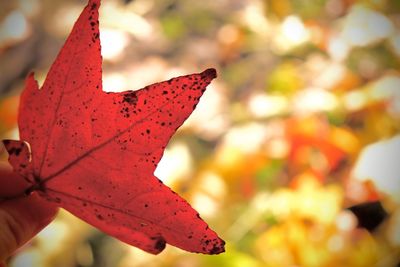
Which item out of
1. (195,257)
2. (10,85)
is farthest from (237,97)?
(10,85)

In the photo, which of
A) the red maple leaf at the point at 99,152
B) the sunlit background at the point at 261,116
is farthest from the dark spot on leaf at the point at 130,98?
the sunlit background at the point at 261,116

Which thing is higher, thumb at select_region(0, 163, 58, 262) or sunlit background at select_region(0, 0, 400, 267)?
sunlit background at select_region(0, 0, 400, 267)

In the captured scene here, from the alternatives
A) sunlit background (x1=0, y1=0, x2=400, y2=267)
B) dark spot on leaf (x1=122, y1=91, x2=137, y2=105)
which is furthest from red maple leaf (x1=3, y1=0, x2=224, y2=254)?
sunlit background (x1=0, y1=0, x2=400, y2=267)

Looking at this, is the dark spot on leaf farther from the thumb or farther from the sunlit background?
the sunlit background

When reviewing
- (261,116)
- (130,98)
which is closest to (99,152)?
(130,98)

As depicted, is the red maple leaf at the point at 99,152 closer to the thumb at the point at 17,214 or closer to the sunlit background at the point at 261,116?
the thumb at the point at 17,214

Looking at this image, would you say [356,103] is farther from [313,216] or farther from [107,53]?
[107,53]

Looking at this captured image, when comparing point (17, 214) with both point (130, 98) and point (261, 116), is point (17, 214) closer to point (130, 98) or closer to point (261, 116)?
point (130, 98)
